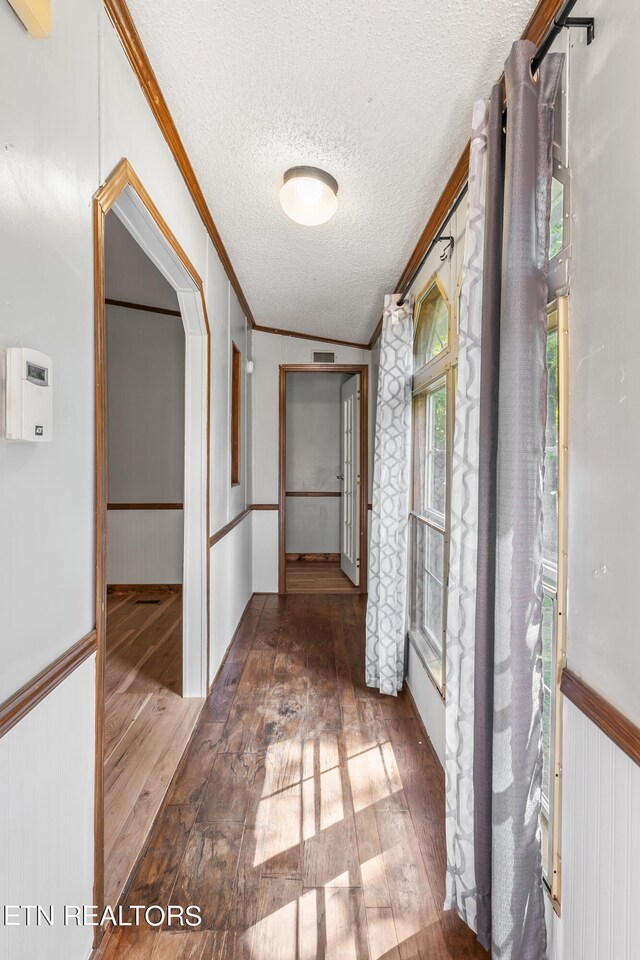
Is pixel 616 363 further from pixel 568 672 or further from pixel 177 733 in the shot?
pixel 177 733

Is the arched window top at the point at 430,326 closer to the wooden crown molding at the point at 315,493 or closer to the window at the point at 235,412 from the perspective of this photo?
the window at the point at 235,412

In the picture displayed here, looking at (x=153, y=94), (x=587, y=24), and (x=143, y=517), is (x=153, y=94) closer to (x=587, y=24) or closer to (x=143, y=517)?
(x=587, y=24)

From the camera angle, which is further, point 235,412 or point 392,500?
point 235,412

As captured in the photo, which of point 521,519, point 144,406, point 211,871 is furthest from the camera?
point 144,406

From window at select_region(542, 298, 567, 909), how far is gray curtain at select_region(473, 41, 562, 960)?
0.05m

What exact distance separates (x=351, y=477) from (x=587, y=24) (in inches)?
164

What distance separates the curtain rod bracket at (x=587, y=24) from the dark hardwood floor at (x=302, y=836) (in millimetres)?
2178

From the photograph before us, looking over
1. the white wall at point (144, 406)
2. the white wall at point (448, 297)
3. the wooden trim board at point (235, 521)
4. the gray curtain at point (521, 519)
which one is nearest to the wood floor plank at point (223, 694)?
the wooden trim board at point (235, 521)

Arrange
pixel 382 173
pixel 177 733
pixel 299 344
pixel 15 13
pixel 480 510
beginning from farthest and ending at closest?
pixel 299 344
pixel 177 733
pixel 382 173
pixel 480 510
pixel 15 13

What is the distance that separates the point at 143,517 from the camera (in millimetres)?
5059

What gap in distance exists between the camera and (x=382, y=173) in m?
2.06

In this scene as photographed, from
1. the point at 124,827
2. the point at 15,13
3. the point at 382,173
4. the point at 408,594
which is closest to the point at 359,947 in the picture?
the point at 124,827

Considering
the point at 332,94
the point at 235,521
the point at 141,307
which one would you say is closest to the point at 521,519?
the point at 332,94

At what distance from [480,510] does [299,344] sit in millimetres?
3735
